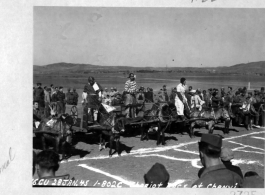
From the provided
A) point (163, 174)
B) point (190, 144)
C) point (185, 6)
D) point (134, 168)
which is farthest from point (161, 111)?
point (163, 174)

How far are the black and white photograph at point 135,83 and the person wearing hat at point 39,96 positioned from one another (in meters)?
0.06

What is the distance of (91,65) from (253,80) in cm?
519

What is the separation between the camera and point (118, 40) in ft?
32.0

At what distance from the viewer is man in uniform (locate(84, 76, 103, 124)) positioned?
1001 centimetres

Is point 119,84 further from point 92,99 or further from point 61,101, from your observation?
point 61,101

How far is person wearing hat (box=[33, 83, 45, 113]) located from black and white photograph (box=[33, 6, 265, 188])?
2.3 inches

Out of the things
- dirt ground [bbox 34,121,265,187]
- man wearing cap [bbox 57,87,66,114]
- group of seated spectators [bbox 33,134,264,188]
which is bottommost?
dirt ground [bbox 34,121,265,187]

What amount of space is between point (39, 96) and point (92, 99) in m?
1.53

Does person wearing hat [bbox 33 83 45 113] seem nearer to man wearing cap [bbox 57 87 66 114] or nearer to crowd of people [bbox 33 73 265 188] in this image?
crowd of people [bbox 33 73 265 188]

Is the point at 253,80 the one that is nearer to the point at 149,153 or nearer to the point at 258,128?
the point at 258,128

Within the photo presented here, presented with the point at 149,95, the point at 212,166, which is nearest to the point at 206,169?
the point at 212,166

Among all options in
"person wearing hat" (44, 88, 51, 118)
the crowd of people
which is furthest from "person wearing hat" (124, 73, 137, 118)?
"person wearing hat" (44, 88, 51, 118)

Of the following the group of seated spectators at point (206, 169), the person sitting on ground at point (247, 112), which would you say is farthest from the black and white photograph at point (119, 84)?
the group of seated spectators at point (206, 169)

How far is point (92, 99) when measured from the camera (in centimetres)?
1002
